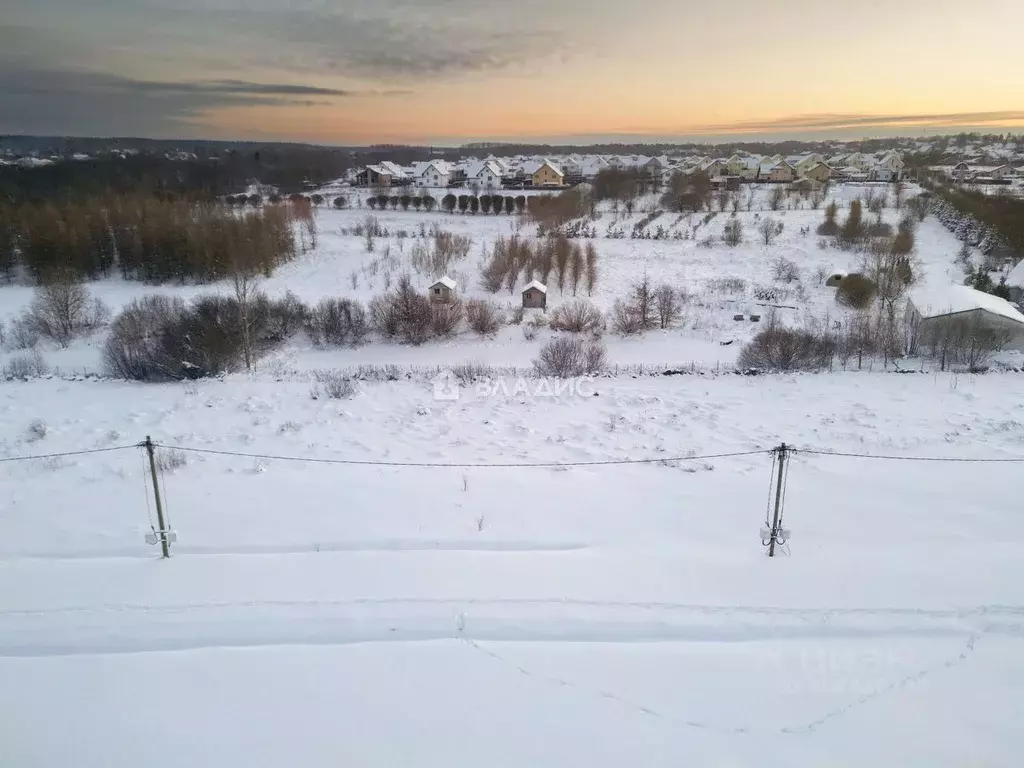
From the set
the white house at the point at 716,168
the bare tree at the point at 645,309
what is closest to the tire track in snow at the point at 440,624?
the bare tree at the point at 645,309

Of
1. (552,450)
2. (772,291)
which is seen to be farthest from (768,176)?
(552,450)

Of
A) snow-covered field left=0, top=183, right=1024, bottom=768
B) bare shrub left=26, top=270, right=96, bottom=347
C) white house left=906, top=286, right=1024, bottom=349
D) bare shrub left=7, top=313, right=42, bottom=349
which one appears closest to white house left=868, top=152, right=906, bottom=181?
white house left=906, top=286, right=1024, bottom=349

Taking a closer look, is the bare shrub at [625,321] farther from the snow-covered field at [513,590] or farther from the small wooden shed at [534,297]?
the snow-covered field at [513,590]

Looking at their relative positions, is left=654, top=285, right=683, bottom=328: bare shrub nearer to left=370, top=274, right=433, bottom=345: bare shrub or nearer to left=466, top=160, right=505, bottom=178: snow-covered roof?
left=370, top=274, right=433, bottom=345: bare shrub

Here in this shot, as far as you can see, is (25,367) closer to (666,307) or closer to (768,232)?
(666,307)

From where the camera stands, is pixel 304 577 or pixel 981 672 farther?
pixel 304 577

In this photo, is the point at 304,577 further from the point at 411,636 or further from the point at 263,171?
the point at 263,171

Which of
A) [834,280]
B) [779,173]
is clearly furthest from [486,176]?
[834,280]
